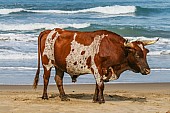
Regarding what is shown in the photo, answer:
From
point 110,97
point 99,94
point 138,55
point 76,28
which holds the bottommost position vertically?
point 76,28

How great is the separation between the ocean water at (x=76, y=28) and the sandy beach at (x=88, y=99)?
1010 millimetres

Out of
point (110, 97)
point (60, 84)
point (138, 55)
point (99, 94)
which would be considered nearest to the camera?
point (138, 55)

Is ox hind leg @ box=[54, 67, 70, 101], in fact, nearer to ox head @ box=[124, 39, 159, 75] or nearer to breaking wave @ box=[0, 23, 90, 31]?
ox head @ box=[124, 39, 159, 75]

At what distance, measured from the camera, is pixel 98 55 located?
11.5 m

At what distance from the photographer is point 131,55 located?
11.5 metres

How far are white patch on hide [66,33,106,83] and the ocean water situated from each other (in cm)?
378

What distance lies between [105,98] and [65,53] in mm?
1470

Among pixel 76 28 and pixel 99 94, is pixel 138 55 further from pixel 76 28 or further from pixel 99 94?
pixel 76 28

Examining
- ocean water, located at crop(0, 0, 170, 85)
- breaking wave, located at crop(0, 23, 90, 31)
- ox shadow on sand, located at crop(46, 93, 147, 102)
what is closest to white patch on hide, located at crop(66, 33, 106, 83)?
ox shadow on sand, located at crop(46, 93, 147, 102)

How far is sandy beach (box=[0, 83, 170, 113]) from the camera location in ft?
36.2

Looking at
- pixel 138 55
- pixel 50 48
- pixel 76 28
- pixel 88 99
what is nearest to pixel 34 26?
pixel 76 28

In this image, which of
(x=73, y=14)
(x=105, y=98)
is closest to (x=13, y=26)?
(x=73, y=14)

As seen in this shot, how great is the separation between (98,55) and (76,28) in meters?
22.4

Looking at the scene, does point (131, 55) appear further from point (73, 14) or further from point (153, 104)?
point (73, 14)
